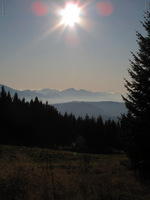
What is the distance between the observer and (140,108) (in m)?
14.5

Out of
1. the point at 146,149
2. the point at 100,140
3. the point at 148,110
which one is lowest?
the point at 100,140

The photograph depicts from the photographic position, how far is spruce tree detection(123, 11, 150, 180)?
13695mm

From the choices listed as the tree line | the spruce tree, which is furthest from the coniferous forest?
the tree line

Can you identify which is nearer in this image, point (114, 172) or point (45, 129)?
point (114, 172)

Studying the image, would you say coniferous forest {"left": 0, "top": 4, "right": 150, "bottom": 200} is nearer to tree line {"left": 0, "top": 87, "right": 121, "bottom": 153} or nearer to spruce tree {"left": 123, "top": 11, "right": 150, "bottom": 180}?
spruce tree {"left": 123, "top": 11, "right": 150, "bottom": 180}

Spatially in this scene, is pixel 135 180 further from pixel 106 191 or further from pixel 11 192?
pixel 11 192

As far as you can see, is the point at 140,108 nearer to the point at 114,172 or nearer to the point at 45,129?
the point at 114,172

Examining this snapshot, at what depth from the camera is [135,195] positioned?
935 centimetres

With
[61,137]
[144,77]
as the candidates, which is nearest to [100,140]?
[61,137]

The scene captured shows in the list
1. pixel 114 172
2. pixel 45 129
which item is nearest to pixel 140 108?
pixel 114 172

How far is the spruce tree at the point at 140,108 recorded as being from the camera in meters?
13.7

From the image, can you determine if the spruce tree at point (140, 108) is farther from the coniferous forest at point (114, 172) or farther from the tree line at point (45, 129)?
the tree line at point (45, 129)

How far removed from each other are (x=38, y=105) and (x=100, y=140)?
21874 mm

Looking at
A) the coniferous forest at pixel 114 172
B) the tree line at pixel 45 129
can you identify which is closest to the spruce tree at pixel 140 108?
the coniferous forest at pixel 114 172
